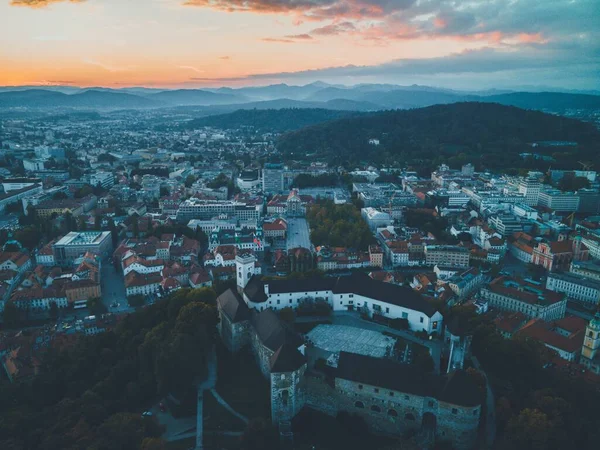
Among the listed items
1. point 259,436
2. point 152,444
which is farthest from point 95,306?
point 259,436

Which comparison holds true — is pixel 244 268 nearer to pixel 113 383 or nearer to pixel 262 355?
pixel 262 355

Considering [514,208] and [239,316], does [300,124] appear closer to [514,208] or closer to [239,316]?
[514,208]

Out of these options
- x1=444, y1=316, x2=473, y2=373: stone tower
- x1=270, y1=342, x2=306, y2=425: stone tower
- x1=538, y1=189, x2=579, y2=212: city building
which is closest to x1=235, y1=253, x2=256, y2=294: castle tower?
x1=270, y1=342, x2=306, y2=425: stone tower

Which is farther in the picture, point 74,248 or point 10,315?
point 74,248

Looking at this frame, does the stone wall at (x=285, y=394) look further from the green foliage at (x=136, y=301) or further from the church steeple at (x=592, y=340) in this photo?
the green foliage at (x=136, y=301)

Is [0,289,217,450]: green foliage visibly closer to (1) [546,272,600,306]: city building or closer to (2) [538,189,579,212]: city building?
(1) [546,272,600,306]: city building

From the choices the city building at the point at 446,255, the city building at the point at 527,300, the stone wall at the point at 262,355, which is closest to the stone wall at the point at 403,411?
the stone wall at the point at 262,355

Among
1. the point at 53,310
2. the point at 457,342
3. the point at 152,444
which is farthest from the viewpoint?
the point at 53,310
